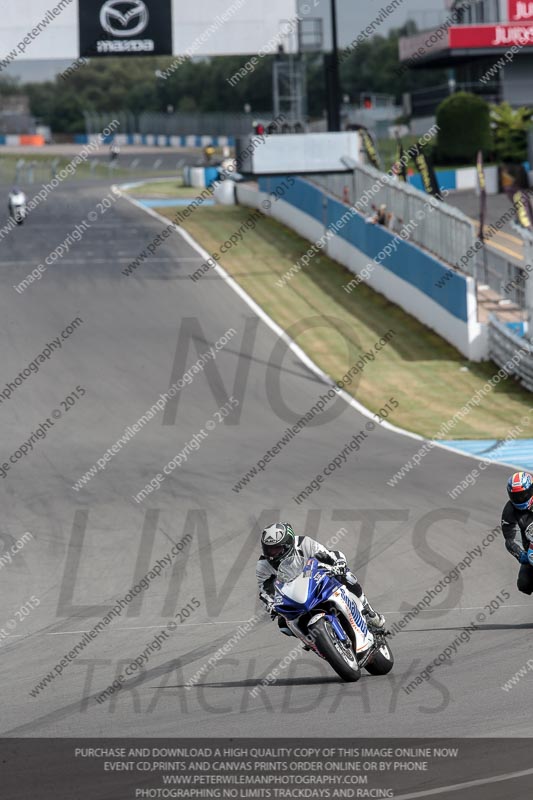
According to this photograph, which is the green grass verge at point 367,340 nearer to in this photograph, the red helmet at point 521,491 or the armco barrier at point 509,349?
the armco barrier at point 509,349

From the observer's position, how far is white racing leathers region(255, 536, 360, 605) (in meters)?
9.99

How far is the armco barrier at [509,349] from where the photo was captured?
2531 centimetres

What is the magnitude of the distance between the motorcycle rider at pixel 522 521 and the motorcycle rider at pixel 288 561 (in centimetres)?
201

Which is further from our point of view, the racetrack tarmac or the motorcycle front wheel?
the motorcycle front wheel

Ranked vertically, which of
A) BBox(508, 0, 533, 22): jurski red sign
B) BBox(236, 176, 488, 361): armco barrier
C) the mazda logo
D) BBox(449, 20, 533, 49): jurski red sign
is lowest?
BBox(236, 176, 488, 361): armco barrier

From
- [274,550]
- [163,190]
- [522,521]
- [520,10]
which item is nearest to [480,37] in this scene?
[520,10]

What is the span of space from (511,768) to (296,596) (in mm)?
2547

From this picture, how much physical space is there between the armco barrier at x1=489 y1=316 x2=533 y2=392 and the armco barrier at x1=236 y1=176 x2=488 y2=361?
0.45 m

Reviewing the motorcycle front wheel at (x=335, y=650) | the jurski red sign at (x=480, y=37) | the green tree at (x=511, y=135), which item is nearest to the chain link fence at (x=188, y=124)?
the jurski red sign at (x=480, y=37)

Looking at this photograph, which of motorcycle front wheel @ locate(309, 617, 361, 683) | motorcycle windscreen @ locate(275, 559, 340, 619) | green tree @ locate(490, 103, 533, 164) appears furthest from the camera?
green tree @ locate(490, 103, 533, 164)

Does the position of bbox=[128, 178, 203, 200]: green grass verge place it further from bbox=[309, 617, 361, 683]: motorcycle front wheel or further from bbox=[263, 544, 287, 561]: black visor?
bbox=[309, 617, 361, 683]: motorcycle front wheel

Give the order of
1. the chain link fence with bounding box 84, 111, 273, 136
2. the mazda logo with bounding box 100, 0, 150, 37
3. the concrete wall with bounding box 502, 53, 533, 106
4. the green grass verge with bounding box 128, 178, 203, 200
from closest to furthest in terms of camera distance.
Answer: the mazda logo with bounding box 100, 0, 150, 37
the green grass verge with bounding box 128, 178, 203, 200
the concrete wall with bounding box 502, 53, 533, 106
the chain link fence with bounding box 84, 111, 273, 136

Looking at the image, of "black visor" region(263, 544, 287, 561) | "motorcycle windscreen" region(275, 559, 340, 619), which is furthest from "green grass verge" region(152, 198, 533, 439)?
"black visor" region(263, 544, 287, 561)

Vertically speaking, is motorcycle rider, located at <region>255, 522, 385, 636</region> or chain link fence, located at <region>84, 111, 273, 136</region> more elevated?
chain link fence, located at <region>84, 111, 273, 136</region>
